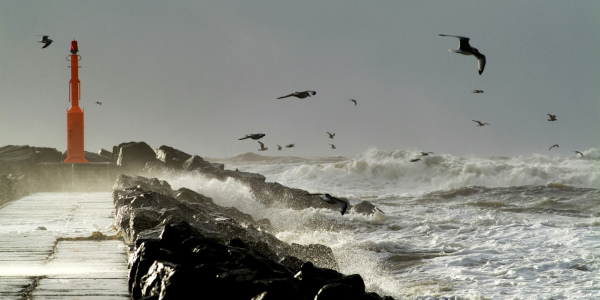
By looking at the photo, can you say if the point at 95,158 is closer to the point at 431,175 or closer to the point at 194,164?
the point at 194,164

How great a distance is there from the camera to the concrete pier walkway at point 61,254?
495cm

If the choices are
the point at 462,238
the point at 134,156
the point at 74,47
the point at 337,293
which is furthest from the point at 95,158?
the point at 337,293

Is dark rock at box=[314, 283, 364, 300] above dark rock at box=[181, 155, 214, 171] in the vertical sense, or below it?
below

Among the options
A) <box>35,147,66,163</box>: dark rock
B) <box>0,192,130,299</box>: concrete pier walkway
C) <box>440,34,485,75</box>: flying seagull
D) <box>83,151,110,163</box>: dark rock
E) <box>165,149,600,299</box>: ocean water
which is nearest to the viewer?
<box>0,192,130,299</box>: concrete pier walkway

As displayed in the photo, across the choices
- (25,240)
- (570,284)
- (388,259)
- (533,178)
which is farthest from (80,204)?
(533,178)

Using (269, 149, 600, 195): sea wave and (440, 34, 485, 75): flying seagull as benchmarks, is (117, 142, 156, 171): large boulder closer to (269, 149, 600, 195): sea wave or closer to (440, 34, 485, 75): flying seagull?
(269, 149, 600, 195): sea wave

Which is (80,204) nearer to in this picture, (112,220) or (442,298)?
(112,220)

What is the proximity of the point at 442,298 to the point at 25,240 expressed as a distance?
Result: 16.9 ft

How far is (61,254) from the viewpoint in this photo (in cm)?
659

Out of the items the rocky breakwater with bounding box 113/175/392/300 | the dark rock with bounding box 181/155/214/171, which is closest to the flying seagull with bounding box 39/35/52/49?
the dark rock with bounding box 181/155/214/171

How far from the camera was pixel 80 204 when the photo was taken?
12.0 metres

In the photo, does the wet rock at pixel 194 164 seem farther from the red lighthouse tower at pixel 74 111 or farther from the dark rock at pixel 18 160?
the dark rock at pixel 18 160

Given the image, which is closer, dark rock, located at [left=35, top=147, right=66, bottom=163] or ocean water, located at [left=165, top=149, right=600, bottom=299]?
ocean water, located at [left=165, top=149, right=600, bottom=299]

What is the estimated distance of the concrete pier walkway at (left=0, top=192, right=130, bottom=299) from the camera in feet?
16.2
